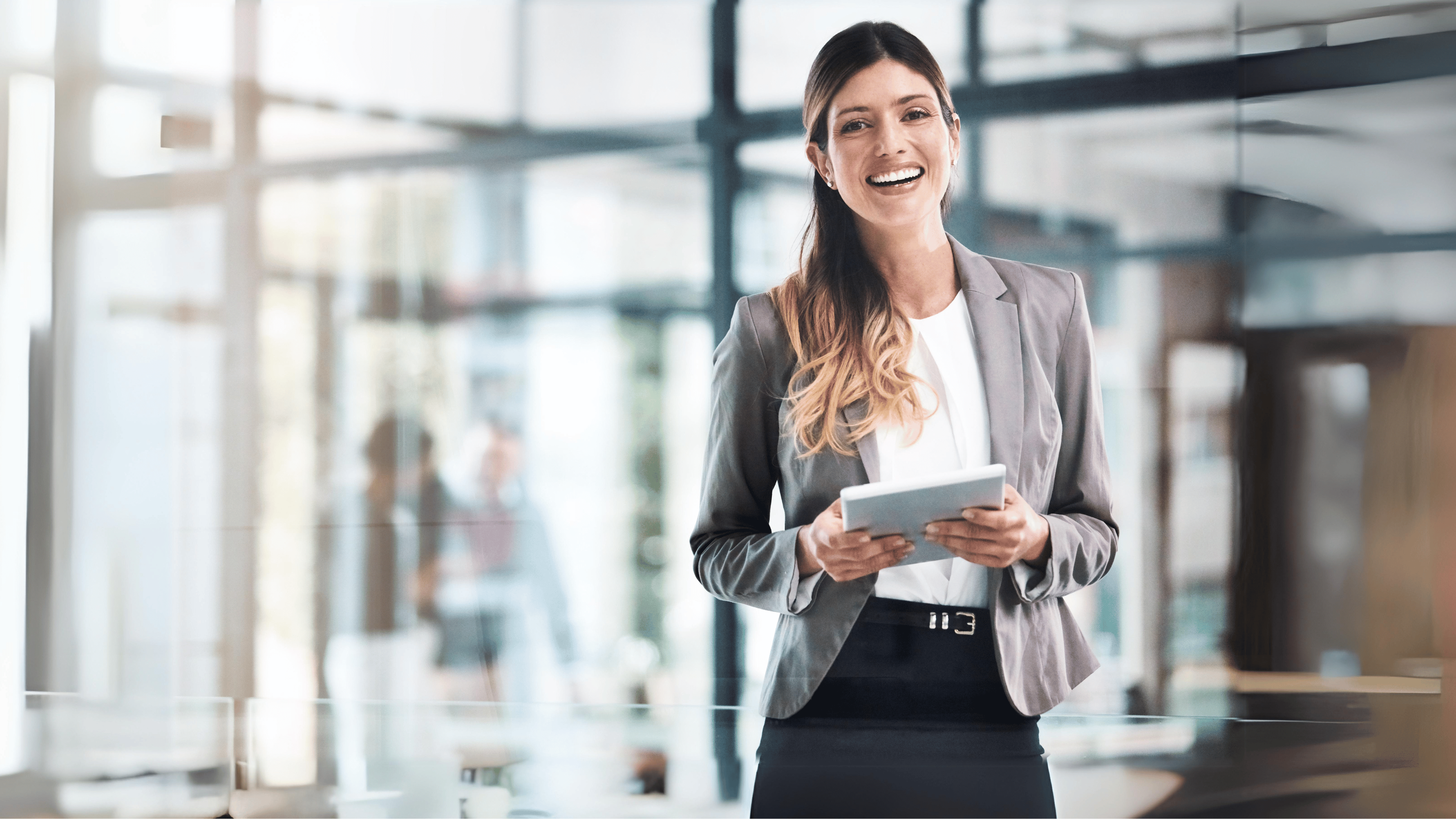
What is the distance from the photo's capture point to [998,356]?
9.62 feet

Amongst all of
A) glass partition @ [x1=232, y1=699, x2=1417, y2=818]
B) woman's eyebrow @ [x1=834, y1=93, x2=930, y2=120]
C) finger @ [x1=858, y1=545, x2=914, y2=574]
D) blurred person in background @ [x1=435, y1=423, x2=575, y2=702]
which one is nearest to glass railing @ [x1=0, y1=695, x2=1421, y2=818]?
glass partition @ [x1=232, y1=699, x2=1417, y2=818]

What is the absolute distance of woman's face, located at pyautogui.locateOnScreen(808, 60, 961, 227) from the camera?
2998 millimetres

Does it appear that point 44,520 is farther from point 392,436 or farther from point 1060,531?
point 1060,531

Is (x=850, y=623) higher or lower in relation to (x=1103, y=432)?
lower

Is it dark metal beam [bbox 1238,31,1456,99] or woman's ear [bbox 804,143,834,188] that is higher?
dark metal beam [bbox 1238,31,1456,99]

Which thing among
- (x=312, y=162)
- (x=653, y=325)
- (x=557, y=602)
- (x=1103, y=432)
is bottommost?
(x=557, y=602)

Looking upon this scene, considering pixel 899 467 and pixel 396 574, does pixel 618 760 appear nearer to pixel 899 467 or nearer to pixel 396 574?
pixel 396 574

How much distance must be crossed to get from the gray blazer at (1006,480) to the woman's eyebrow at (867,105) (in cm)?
41

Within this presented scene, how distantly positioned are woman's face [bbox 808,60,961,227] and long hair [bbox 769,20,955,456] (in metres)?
0.03

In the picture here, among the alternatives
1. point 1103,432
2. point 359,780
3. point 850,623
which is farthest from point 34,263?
point 1103,432

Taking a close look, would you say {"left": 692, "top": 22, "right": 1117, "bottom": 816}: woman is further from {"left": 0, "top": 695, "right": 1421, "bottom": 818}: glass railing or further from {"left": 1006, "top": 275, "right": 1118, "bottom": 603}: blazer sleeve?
{"left": 0, "top": 695, "right": 1421, "bottom": 818}: glass railing

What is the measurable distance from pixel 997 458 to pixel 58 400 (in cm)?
328

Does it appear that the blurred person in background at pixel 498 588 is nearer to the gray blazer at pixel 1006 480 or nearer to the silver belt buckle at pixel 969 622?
the gray blazer at pixel 1006 480

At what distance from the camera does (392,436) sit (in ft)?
13.1
